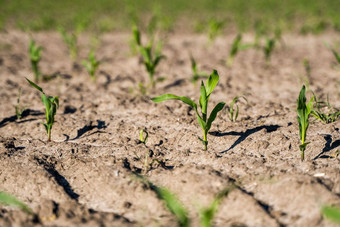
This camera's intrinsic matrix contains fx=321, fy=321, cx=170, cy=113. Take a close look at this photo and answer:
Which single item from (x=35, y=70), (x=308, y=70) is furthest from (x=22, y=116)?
(x=308, y=70)

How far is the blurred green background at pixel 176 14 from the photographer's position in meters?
6.43

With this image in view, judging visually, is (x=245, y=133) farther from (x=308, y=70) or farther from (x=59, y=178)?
(x=308, y=70)

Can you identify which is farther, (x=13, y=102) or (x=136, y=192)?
(x=13, y=102)

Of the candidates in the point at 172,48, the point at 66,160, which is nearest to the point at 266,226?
the point at 66,160

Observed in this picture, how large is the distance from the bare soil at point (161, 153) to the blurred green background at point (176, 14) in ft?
9.65

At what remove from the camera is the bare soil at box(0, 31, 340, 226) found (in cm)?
159

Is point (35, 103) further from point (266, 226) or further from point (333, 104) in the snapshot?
point (333, 104)

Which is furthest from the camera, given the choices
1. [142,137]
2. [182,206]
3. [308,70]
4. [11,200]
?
[308,70]

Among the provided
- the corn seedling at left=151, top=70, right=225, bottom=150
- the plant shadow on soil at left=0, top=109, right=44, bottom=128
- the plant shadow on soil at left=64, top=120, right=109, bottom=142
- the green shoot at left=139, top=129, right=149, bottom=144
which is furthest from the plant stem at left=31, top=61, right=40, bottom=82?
the corn seedling at left=151, top=70, right=225, bottom=150

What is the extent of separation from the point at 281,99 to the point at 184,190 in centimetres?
158

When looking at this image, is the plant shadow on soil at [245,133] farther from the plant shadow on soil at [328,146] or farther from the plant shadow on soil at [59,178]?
the plant shadow on soil at [59,178]

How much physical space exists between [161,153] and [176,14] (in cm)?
704

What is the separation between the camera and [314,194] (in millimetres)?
1589

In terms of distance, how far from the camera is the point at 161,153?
213cm
